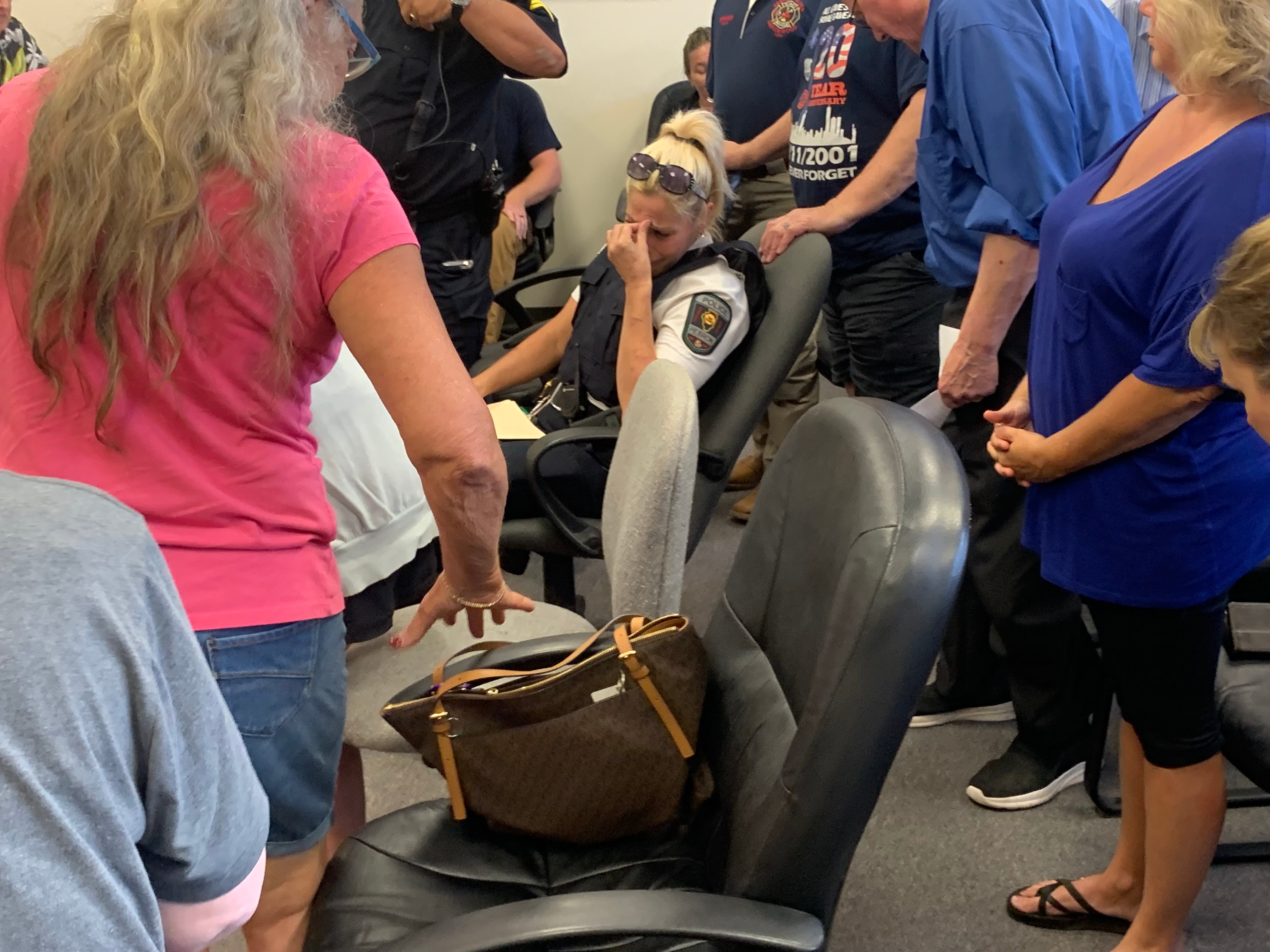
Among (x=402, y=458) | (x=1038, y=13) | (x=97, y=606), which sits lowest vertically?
(x=402, y=458)

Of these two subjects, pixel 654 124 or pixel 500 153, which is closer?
pixel 500 153

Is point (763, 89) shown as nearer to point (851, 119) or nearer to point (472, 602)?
point (851, 119)

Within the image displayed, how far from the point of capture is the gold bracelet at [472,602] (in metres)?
1.17

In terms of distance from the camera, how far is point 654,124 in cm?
425

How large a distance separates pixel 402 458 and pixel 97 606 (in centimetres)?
85

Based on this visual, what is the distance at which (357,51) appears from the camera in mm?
1101

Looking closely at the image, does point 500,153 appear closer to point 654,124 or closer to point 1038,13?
point 654,124

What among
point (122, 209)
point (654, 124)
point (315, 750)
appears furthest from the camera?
point (654, 124)

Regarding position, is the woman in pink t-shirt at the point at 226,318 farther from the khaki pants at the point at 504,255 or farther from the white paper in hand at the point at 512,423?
the khaki pants at the point at 504,255

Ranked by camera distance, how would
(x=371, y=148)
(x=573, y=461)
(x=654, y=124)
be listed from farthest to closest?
1. (x=654, y=124)
2. (x=371, y=148)
3. (x=573, y=461)

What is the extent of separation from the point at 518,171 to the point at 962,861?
10.1 ft

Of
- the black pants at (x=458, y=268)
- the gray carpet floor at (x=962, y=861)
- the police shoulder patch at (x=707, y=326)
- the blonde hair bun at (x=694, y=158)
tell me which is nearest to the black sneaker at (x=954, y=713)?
the gray carpet floor at (x=962, y=861)

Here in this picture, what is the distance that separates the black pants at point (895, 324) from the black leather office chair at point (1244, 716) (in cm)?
74

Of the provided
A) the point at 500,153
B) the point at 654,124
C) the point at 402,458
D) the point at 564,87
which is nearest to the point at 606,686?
the point at 402,458
